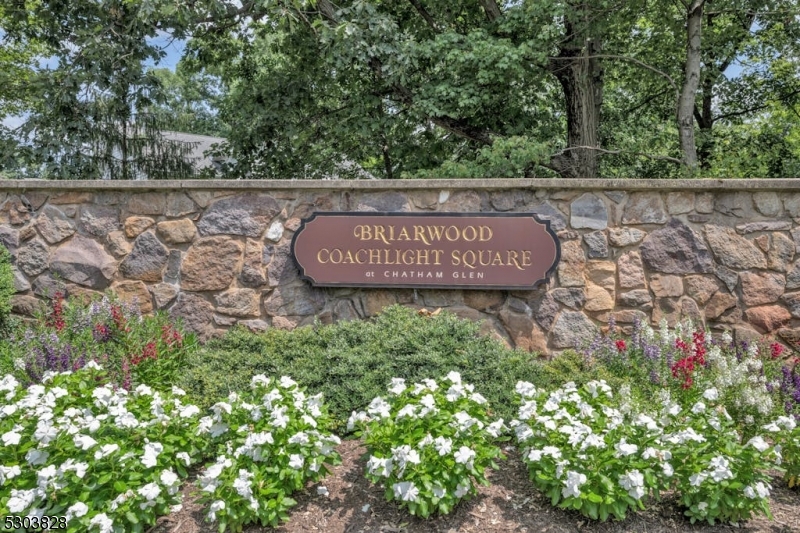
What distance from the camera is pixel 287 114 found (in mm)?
8438

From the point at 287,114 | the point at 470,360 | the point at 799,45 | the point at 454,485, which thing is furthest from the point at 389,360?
the point at 799,45

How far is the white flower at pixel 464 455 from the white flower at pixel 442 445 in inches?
1.7

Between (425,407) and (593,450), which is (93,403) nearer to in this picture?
(425,407)

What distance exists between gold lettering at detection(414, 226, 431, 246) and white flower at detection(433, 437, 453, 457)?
2.14 m

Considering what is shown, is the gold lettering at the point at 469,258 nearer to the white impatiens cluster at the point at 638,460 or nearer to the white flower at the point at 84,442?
the white impatiens cluster at the point at 638,460

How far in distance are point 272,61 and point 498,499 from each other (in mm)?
9389

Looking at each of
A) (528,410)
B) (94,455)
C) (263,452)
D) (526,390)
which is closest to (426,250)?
(526,390)

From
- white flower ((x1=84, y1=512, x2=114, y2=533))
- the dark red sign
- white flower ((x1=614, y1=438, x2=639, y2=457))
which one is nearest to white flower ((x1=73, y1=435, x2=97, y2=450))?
white flower ((x1=84, y1=512, x2=114, y2=533))

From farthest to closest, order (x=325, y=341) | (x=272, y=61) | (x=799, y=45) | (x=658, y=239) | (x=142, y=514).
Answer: (x=272, y=61)
(x=799, y=45)
(x=658, y=239)
(x=325, y=341)
(x=142, y=514)

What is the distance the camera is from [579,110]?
26.2 feet

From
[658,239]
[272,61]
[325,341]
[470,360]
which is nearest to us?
[470,360]

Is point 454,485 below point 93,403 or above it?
below

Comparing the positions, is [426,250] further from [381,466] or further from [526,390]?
[381,466]

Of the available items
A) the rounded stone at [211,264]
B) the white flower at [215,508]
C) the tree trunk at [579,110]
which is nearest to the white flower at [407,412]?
the white flower at [215,508]
